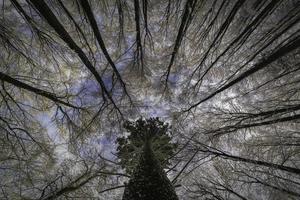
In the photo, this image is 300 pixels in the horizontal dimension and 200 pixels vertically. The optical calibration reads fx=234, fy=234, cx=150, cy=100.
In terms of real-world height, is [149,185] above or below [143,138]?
below

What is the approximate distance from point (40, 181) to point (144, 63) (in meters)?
5.74

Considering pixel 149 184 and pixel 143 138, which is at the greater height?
pixel 143 138

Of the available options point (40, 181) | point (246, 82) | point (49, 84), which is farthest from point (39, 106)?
point (246, 82)

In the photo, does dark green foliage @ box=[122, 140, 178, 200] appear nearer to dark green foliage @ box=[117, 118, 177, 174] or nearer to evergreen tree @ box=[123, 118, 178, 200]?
evergreen tree @ box=[123, 118, 178, 200]

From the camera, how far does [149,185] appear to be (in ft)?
13.3

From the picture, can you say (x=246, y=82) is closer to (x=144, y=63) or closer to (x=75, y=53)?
(x=144, y=63)

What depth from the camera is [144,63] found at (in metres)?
9.75

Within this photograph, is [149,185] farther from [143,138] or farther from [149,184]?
[143,138]

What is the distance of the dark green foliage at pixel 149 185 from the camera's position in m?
3.88

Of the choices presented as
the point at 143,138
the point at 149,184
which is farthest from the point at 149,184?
the point at 143,138

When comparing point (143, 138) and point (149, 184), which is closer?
point (149, 184)

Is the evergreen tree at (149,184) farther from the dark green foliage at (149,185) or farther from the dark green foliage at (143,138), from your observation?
the dark green foliage at (143,138)

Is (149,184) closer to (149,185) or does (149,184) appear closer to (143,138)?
(149,185)

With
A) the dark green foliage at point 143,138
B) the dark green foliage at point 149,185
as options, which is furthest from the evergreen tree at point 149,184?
the dark green foliage at point 143,138
